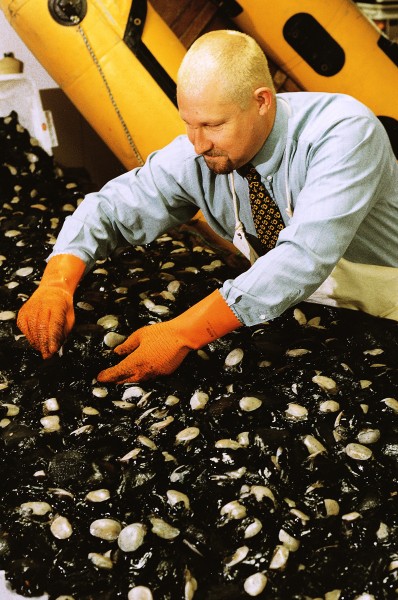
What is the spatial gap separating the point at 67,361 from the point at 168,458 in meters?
0.46

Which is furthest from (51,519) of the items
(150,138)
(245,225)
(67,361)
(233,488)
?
(150,138)

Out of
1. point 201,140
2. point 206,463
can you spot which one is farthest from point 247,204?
point 206,463

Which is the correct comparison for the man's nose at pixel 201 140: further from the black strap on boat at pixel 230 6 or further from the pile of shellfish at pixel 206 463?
the black strap on boat at pixel 230 6

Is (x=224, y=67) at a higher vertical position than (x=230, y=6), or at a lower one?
higher

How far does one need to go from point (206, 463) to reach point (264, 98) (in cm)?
86

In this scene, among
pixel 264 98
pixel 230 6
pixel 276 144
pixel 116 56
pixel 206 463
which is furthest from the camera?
pixel 230 6

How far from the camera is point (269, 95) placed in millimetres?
1508

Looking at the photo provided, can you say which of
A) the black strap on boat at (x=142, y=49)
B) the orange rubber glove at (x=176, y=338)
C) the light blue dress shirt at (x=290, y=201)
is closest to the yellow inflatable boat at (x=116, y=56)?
the black strap on boat at (x=142, y=49)

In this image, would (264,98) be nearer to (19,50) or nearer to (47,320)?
(47,320)

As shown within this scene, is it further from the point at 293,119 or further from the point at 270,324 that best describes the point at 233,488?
the point at 293,119

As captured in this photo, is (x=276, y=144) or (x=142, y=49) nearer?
(x=276, y=144)

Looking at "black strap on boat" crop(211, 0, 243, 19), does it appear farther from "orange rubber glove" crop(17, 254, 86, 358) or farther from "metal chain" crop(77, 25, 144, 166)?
"orange rubber glove" crop(17, 254, 86, 358)

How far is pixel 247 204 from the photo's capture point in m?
1.84

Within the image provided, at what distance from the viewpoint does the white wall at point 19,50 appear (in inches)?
150
